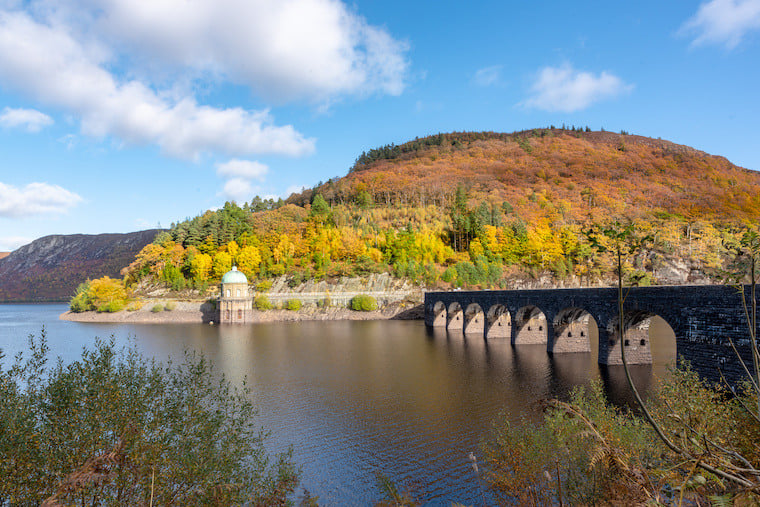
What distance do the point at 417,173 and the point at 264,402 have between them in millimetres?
108618

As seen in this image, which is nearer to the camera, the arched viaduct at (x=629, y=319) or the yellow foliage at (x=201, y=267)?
the arched viaduct at (x=629, y=319)

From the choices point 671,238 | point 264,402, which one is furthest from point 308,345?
point 671,238

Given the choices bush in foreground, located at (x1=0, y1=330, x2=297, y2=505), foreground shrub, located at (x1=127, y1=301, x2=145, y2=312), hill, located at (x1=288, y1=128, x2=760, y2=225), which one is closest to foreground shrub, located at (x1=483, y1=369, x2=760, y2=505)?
bush in foreground, located at (x1=0, y1=330, x2=297, y2=505)

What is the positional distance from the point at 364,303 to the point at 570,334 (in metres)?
41.2

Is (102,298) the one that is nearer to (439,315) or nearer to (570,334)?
(439,315)

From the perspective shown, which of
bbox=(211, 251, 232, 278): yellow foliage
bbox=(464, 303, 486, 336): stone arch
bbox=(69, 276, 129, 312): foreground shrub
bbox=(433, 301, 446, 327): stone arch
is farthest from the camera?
bbox=(211, 251, 232, 278): yellow foliage

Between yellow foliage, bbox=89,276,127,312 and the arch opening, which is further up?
yellow foliage, bbox=89,276,127,312

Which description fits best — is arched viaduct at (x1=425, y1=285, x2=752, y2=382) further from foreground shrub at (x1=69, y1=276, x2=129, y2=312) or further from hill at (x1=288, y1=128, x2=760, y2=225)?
foreground shrub at (x1=69, y1=276, x2=129, y2=312)

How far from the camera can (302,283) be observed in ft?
262

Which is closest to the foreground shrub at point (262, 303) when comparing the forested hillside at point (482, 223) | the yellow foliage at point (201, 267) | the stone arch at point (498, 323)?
the forested hillside at point (482, 223)

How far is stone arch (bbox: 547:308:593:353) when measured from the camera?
35.8 meters

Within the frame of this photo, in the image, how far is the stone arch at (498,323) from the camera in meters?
46.6

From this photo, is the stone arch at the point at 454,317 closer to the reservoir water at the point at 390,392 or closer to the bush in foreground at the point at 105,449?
the reservoir water at the point at 390,392

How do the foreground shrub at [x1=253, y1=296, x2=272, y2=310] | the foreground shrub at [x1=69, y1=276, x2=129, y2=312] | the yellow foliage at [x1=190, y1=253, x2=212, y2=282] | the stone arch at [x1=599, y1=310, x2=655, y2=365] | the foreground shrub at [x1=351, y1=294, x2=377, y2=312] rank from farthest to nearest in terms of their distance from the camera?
the yellow foliage at [x1=190, y1=253, x2=212, y2=282], the foreground shrub at [x1=69, y1=276, x2=129, y2=312], the foreground shrub at [x1=253, y1=296, x2=272, y2=310], the foreground shrub at [x1=351, y1=294, x2=377, y2=312], the stone arch at [x1=599, y1=310, x2=655, y2=365]
